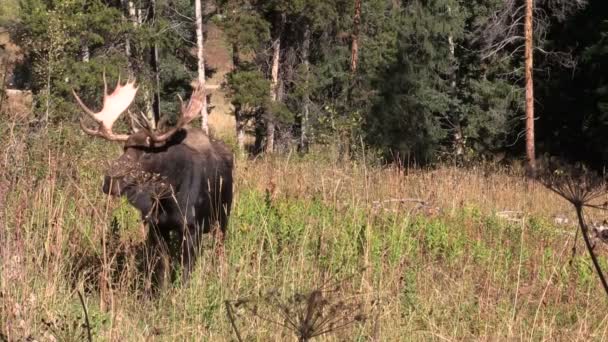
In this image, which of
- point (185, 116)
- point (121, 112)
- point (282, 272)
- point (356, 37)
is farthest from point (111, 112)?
point (356, 37)

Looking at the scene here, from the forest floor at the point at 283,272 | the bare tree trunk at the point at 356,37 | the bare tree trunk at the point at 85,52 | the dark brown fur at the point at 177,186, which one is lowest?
the forest floor at the point at 283,272

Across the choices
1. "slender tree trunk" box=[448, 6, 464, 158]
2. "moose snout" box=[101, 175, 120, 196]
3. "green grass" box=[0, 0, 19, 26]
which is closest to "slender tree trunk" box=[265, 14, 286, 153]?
"slender tree trunk" box=[448, 6, 464, 158]

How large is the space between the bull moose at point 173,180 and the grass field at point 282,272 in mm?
240

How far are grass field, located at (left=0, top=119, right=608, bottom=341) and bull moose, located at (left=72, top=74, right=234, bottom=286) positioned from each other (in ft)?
0.79

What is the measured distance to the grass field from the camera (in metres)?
4.04

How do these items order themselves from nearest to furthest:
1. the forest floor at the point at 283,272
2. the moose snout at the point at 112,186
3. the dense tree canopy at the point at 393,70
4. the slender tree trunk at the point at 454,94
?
1. the forest floor at the point at 283,272
2. the moose snout at the point at 112,186
3. the dense tree canopy at the point at 393,70
4. the slender tree trunk at the point at 454,94

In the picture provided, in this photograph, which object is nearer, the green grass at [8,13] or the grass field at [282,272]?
the grass field at [282,272]

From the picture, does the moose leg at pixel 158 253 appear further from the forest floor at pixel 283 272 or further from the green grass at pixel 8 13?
the green grass at pixel 8 13

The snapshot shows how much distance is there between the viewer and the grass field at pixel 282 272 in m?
4.04

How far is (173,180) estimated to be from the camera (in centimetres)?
602

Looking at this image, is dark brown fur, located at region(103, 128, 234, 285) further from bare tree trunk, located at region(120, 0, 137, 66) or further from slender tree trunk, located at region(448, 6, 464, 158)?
slender tree trunk, located at region(448, 6, 464, 158)

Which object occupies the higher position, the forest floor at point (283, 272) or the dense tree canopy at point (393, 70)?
the dense tree canopy at point (393, 70)

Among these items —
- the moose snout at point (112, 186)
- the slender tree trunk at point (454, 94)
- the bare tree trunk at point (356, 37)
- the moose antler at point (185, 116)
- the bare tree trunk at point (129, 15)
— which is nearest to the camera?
the moose snout at point (112, 186)

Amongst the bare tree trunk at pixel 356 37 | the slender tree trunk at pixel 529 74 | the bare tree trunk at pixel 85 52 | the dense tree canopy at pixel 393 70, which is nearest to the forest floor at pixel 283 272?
the slender tree trunk at pixel 529 74
